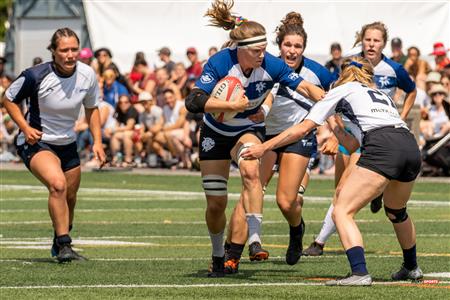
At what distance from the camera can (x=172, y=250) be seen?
14.1 meters

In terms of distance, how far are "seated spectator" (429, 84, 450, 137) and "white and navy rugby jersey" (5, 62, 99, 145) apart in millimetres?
12917

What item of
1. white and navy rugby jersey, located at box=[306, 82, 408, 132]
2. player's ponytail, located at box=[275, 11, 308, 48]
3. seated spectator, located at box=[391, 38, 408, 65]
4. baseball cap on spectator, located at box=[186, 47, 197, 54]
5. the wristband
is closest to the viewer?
white and navy rugby jersey, located at box=[306, 82, 408, 132]

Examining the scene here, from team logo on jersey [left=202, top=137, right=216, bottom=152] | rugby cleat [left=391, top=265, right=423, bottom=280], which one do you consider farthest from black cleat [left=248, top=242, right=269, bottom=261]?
rugby cleat [left=391, top=265, right=423, bottom=280]

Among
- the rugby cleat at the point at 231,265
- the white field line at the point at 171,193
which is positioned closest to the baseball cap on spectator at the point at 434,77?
the white field line at the point at 171,193

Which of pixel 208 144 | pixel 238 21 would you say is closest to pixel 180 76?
pixel 238 21

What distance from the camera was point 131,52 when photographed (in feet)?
107

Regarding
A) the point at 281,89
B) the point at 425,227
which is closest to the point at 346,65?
the point at 281,89

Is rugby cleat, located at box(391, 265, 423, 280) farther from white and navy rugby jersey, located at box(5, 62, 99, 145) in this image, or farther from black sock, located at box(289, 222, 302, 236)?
white and navy rugby jersey, located at box(5, 62, 99, 145)

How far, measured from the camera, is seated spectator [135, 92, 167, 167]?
28.7 meters

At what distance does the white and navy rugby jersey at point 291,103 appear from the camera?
1332cm

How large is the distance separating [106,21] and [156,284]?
2265 cm

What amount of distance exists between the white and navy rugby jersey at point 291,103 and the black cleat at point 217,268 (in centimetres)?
198

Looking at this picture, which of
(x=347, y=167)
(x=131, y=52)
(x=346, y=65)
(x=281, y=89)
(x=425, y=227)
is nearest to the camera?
(x=346, y=65)

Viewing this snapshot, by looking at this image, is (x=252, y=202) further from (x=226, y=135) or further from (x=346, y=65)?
(x=346, y=65)
